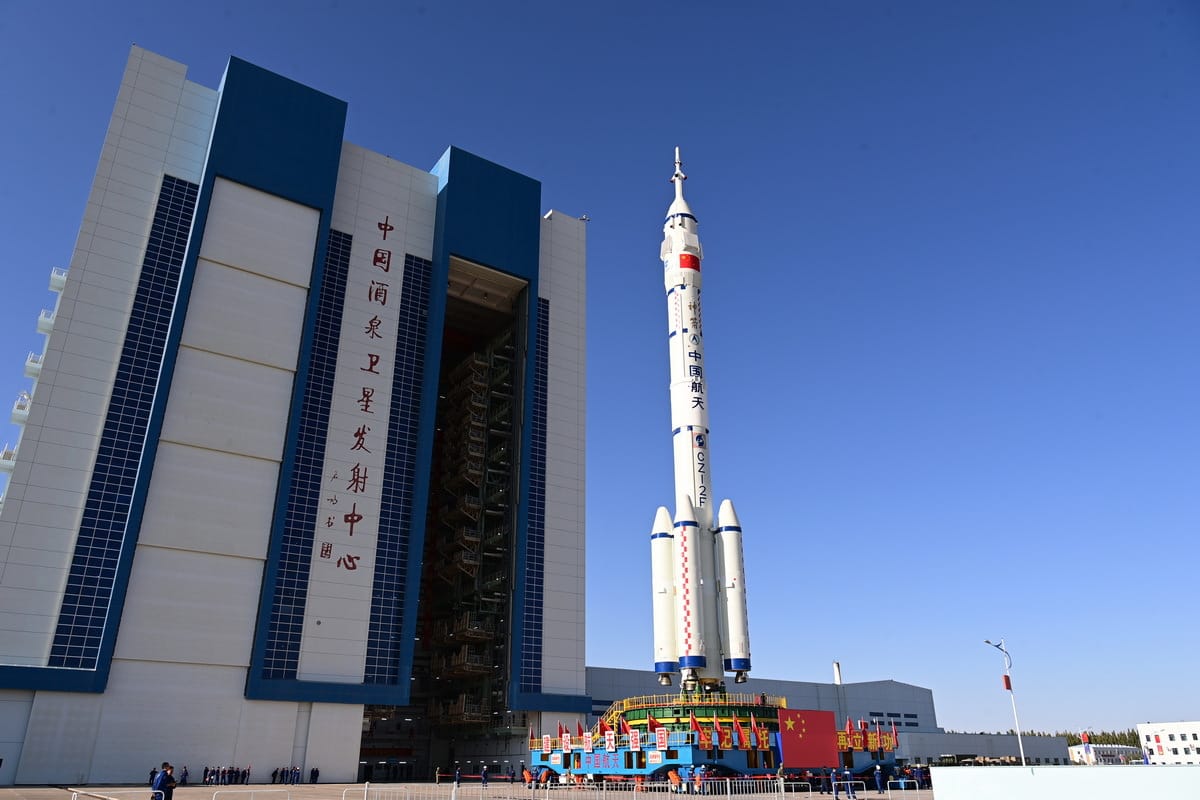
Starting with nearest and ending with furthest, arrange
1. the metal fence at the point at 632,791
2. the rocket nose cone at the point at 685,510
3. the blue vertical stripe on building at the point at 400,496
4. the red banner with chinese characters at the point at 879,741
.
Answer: the metal fence at the point at 632,791, the red banner with chinese characters at the point at 879,741, the rocket nose cone at the point at 685,510, the blue vertical stripe on building at the point at 400,496

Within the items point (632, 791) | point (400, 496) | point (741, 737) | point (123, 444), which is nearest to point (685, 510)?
point (741, 737)

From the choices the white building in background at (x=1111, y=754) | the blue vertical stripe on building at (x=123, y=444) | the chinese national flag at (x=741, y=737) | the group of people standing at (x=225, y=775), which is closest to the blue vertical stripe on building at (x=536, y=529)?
the group of people standing at (x=225, y=775)

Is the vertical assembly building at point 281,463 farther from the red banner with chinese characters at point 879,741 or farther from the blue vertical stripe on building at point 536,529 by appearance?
the red banner with chinese characters at point 879,741

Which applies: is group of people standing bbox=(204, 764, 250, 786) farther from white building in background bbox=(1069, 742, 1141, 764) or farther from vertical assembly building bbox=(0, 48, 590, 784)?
white building in background bbox=(1069, 742, 1141, 764)

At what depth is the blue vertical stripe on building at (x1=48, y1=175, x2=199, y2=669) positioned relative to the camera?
41375 millimetres

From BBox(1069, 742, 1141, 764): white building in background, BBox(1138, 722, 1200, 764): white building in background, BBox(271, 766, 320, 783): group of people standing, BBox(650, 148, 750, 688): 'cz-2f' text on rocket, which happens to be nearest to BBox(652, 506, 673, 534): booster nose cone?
BBox(650, 148, 750, 688): 'cz-2f' text on rocket

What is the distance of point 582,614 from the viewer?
58406mm

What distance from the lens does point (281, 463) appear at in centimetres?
4962

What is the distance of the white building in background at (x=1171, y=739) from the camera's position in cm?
6706

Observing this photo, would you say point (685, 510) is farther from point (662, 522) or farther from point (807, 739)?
point (807, 739)

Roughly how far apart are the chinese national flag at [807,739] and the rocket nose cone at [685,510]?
11.3 m

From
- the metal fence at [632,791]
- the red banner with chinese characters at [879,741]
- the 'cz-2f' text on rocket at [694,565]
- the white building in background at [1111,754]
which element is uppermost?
the 'cz-2f' text on rocket at [694,565]

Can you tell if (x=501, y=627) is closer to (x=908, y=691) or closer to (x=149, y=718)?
(x=149, y=718)

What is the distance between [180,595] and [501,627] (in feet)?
72.1
